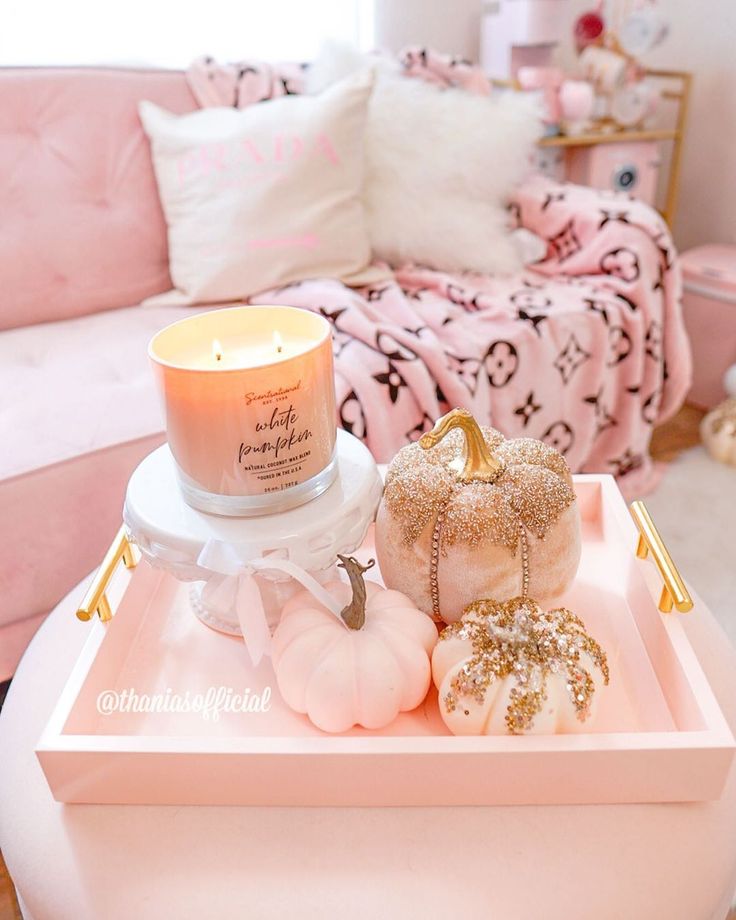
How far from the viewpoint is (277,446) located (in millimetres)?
539

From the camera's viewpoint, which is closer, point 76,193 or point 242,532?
point 242,532

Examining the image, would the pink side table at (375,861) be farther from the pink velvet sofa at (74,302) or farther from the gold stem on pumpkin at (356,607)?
the pink velvet sofa at (74,302)

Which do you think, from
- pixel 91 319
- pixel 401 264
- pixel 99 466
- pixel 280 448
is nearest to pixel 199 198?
pixel 91 319

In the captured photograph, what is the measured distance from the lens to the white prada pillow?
4.43ft

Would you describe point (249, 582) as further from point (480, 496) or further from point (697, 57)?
point (697, 57)

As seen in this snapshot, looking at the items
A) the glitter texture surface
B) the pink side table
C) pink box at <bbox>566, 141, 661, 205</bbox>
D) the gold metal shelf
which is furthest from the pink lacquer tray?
pink box at <bbox>566, 141, 661, 205</bbox>

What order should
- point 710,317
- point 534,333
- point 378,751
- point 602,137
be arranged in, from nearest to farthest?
1. point 378,751
2. point 534,333
3. point 710,317
4. point 602,137

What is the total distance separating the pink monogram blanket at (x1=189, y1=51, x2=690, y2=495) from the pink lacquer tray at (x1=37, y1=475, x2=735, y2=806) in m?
0.61

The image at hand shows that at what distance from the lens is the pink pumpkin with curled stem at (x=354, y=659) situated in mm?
527

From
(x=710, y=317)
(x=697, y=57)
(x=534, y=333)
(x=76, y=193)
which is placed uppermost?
(x=697, y=57)

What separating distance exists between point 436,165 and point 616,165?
783mm

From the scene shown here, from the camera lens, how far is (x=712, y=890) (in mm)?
497

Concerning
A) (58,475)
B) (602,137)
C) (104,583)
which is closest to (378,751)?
(104,583)

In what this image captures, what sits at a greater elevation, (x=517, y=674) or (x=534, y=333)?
(x=517, y=674)
